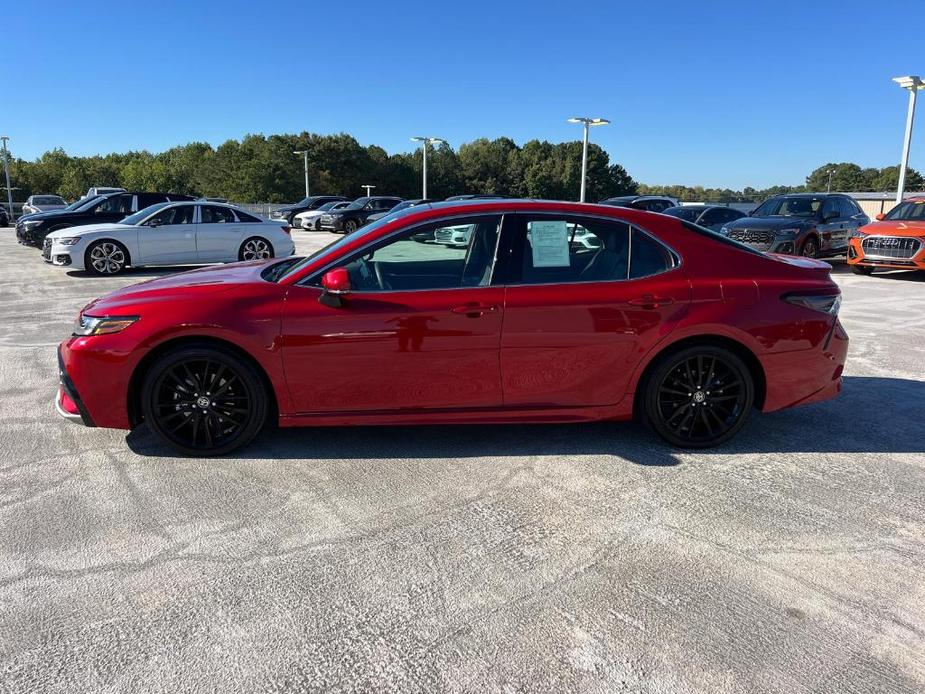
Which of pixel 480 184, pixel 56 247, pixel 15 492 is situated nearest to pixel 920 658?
pixel 15 492

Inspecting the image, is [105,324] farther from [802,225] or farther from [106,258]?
[802,225]

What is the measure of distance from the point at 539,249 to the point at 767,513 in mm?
2003

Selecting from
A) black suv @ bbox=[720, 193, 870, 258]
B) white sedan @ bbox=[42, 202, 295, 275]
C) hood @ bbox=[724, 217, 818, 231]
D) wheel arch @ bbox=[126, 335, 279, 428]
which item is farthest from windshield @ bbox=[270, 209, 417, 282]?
hood @ bbox=[724, 217, 818, 231]

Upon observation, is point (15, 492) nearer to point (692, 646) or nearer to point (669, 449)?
point (692, 646)

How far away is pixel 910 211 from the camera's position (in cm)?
1454

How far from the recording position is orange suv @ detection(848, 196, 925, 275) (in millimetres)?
13680

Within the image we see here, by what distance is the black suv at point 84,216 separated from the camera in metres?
16.2

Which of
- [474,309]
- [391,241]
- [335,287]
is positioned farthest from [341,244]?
[474,309]

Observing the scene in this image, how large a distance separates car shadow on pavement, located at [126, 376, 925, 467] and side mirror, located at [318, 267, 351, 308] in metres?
1.01

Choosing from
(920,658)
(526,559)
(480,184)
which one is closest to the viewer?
(920,658)

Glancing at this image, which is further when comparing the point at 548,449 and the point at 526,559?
the point at 548,449

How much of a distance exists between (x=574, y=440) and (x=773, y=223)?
12898 mm

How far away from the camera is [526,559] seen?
3098 millimetres

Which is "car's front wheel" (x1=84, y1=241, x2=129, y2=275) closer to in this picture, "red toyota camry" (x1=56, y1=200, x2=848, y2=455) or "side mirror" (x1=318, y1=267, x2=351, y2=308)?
"red toyota camry" (x1=56, y1=200, x2=848, y2=455)
